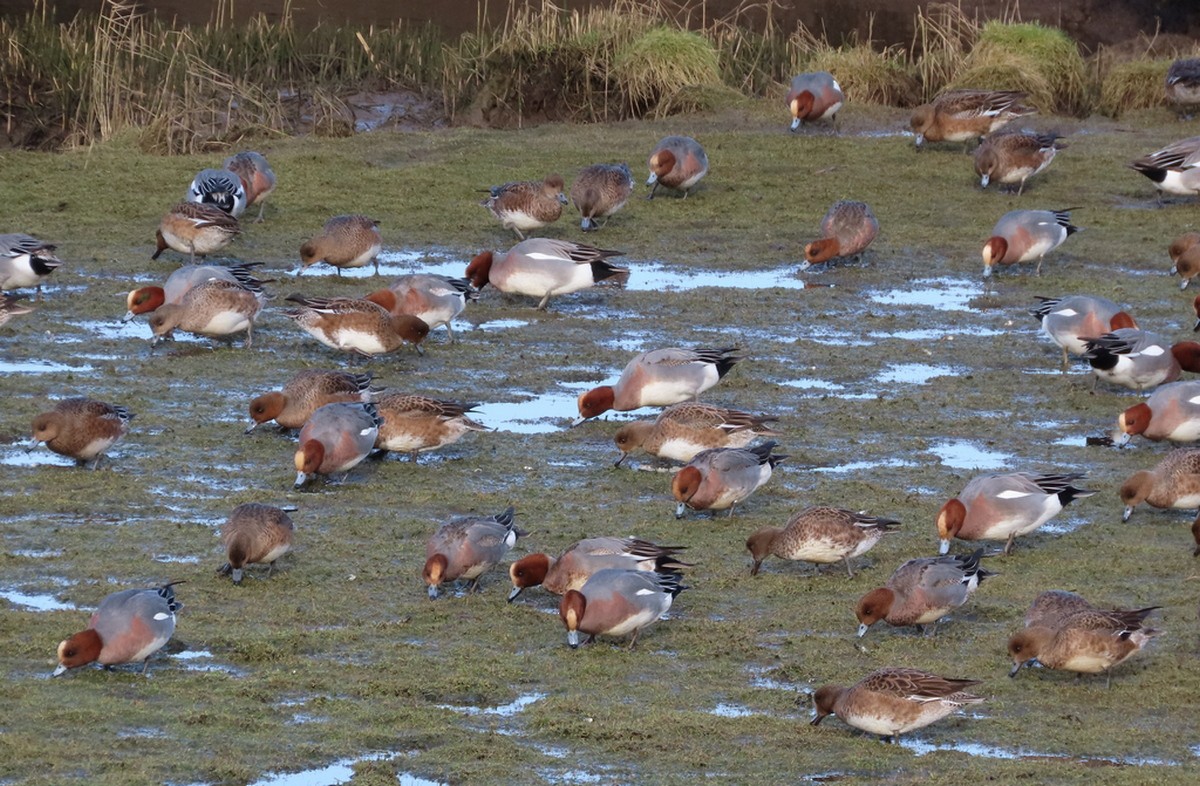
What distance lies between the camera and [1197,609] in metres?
6.93

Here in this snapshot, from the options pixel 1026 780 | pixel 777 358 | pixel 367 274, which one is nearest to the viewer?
pixel 1026 780

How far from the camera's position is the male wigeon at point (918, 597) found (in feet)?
21.8

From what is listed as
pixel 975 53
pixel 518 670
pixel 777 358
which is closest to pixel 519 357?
pixel 777 358

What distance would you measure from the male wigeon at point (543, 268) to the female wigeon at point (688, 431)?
9.19ft

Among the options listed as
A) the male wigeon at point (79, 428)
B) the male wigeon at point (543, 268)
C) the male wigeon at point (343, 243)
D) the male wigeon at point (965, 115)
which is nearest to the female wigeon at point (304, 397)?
the male wigeon at point (79, 428)

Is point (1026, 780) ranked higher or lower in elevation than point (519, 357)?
higher

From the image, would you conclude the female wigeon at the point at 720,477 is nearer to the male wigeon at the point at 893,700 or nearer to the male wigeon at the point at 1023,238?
the male wigeon at the point at 893,700

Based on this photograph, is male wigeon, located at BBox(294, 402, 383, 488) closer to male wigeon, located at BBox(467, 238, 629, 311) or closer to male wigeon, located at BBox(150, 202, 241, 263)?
male wigeon, located at BBox(467, 238, 629, 311)

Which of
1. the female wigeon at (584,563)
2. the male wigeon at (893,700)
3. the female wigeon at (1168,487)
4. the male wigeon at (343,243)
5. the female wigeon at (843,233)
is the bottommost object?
the male wigeon at (343,243)

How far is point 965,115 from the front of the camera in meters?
15.3

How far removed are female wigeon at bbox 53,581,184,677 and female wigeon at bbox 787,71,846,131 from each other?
10965mm

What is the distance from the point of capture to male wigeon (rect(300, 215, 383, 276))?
1183 cm

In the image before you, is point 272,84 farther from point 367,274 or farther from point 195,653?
point 195,653

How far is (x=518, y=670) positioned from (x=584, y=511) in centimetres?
193
